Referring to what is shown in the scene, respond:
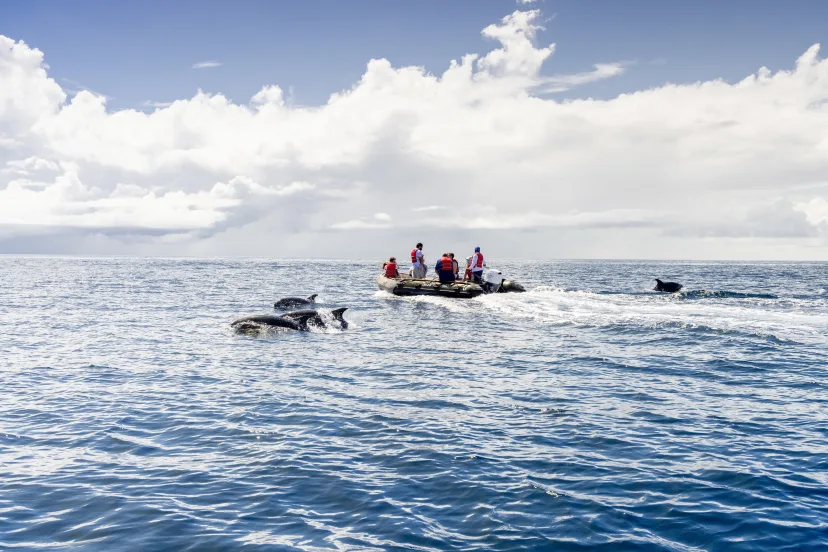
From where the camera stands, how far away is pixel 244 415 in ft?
38.5

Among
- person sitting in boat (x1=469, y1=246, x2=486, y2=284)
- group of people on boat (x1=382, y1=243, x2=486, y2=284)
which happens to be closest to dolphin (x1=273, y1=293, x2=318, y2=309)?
group of people on boat (x1=382, y1=243, x2=486, y2=284)

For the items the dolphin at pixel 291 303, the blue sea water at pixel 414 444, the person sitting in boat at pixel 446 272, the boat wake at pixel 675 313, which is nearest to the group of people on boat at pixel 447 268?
the person sitting in boat at pixel 446 272

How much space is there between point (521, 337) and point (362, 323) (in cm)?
800

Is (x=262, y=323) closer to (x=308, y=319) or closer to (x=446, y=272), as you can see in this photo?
(x=308, y=319)

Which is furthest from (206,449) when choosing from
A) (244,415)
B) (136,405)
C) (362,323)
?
(362,323)

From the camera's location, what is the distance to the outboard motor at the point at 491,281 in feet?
132

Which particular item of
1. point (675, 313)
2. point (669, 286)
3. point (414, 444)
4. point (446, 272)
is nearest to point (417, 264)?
point (446, 272)

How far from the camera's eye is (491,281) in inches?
1587

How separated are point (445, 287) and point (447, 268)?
51.9 inches

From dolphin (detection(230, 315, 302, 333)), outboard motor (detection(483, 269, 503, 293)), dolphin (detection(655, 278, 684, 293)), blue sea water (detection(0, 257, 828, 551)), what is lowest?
blue sea water (detection(0, 257, 828, 551))

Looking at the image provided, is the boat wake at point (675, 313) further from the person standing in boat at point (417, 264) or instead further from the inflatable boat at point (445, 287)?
the person standing in boat at point (417, 264)

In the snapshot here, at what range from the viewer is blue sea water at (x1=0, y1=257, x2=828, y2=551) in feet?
23.0

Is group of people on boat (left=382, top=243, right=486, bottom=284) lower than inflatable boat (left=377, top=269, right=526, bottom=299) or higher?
higher

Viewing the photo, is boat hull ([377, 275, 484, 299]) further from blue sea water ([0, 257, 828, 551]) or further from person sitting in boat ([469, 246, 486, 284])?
blue sea water ([0, 257, 828, 551])
